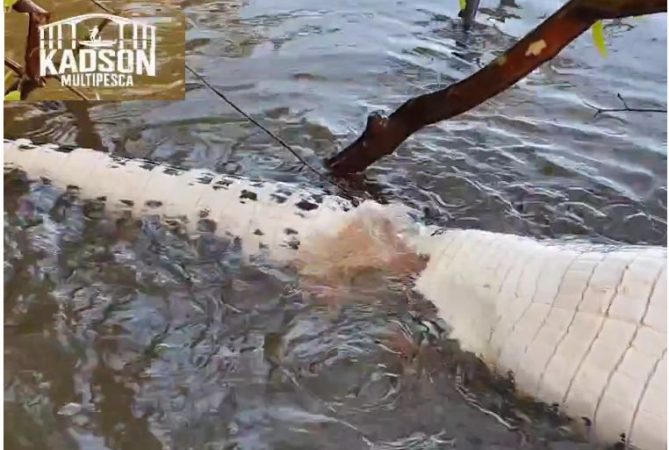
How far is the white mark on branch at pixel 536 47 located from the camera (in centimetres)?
192

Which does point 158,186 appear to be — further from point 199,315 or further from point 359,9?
point 359,9

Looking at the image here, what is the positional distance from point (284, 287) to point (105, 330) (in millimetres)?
393

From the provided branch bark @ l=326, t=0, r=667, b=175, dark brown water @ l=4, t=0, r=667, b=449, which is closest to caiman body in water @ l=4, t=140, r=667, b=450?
dark brown water @ l=4, t=0, r=667, b=449

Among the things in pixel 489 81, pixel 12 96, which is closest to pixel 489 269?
pixel 489 81

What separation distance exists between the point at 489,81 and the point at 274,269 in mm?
632

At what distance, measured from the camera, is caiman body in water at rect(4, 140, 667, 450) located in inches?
60.7

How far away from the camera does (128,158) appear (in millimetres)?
2342

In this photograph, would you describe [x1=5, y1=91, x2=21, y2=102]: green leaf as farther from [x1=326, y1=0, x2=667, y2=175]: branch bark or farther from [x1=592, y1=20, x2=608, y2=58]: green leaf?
[x1=592, y1=20, x2=608, y2=58]: green leaf

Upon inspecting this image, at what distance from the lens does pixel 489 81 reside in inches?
80.0

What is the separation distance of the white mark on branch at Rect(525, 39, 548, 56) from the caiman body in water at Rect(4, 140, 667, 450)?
1.29ft

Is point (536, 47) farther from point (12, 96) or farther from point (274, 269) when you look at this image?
point (12, 96)

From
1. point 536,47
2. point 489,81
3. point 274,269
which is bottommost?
point 274,269

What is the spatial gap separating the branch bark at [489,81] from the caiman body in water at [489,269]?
246 millimetres

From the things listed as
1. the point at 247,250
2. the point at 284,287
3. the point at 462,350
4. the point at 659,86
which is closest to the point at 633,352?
the point at 462,350
